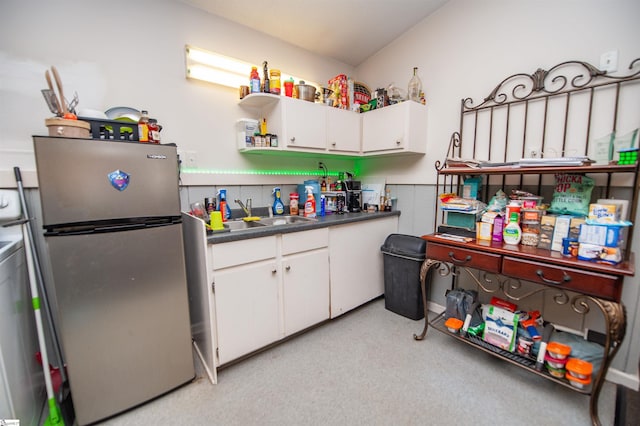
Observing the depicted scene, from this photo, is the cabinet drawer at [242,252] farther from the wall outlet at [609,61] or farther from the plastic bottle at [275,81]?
the wall outlet at [609,61]

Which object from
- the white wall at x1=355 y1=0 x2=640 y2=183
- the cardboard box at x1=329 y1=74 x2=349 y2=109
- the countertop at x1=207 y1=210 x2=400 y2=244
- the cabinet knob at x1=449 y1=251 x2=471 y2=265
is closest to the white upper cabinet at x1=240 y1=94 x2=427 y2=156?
the cardboard box at x1=329 y1=74 x2=349 y2=109

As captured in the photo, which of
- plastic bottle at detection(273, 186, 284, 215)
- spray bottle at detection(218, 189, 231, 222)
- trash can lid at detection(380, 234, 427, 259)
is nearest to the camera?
spray bottle at detection(218, 189, 231, 222)

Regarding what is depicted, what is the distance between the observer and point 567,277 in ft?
4.17

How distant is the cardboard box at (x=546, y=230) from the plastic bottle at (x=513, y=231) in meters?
0.10

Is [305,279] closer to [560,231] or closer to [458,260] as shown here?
[458,260]

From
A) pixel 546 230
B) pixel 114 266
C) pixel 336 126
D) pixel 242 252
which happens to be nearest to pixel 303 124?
pixel 336 126

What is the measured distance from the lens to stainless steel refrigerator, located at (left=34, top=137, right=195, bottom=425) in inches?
47.0

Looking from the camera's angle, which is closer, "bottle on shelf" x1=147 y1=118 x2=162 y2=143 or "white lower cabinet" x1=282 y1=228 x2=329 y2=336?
"bottle on shelf" x1=147 y1=118 x2=162 y2=143

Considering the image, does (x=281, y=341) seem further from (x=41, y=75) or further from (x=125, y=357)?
(x=41, y=75)

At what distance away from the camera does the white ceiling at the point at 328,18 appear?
2002mm

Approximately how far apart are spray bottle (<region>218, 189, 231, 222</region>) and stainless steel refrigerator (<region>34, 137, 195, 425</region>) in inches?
24.0

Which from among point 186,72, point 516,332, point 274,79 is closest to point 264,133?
point 274,79

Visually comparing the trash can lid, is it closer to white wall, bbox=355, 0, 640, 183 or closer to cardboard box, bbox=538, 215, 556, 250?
white wall, bbox=355, 0, 640, 183

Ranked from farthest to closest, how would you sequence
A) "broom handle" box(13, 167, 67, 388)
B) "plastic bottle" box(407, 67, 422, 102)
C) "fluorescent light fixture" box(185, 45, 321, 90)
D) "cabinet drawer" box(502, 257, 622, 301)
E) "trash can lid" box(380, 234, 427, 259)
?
"plastic bottle" box(407, 67, 422, 102), "trash can lid" box(380, 234, 427, 259), "fluorescent light fixture" box(185, 45, 321, 90), "broom handle" box(13, 167, 67, 388), "cabinet drawer" box(502, 257, 622, 301)
